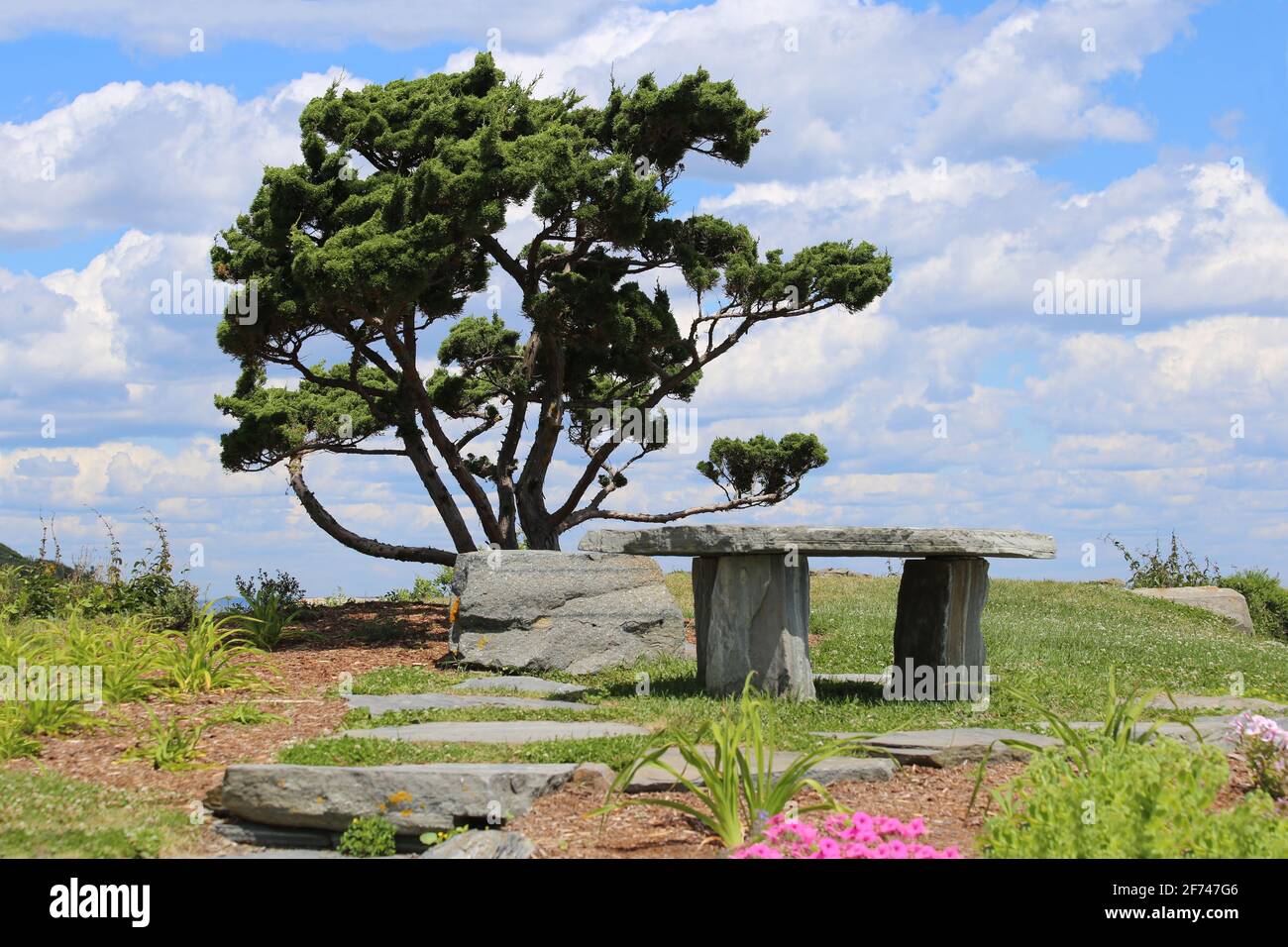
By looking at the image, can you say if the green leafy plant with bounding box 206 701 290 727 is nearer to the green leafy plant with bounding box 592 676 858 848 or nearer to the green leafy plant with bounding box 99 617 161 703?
the green leafy plant with bounding box 99 617 161 703

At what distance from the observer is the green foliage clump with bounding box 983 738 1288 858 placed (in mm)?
4520

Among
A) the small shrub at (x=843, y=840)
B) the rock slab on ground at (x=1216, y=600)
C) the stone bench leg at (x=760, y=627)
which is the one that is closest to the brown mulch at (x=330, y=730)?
the small shrub at (x=843, y=840)

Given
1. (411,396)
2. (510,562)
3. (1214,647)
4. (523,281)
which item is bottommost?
(1214,647)

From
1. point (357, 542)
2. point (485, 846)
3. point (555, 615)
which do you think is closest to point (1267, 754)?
point (485, 846)

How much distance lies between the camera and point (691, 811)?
5.31 m

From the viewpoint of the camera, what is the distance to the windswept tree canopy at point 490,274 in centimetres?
1387

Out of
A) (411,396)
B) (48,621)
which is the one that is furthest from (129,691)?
(411,396)

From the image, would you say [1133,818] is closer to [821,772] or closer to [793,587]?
[821,772]

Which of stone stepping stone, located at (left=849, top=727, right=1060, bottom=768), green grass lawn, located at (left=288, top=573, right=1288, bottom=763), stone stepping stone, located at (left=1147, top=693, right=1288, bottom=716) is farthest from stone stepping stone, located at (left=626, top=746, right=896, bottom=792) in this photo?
stone stepping stone, located at (left=1147, top=693, right=1288, bottom=716)

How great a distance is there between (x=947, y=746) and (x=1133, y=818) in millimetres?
2279

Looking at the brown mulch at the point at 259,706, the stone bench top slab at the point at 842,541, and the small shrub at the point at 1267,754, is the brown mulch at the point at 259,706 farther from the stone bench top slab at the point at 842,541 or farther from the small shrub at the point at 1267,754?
the small shrub at the point at 1267,754

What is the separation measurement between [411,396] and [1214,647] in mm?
10368

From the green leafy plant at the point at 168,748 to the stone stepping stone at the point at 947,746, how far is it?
4313mm
